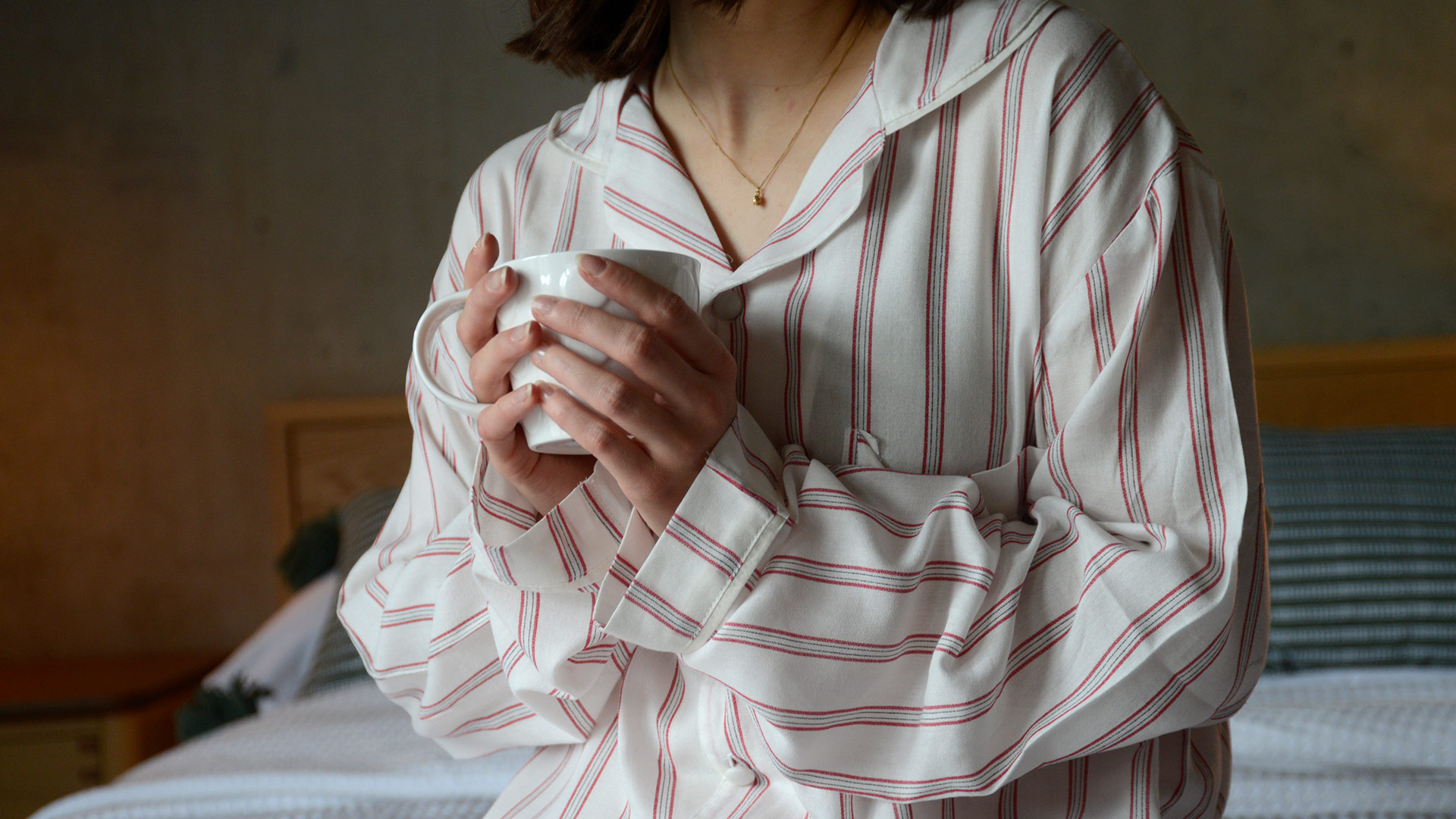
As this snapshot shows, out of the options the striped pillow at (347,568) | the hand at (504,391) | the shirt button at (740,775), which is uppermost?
the hand at (504,391)

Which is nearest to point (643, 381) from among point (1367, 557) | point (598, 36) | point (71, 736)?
point (598, 36)

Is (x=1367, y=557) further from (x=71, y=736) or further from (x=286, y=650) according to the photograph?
(x=71, y=736)

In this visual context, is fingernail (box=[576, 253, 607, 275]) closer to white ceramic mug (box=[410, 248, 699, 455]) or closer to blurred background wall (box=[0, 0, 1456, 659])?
white ceramic mug (box=[410, 248, 699, 455])

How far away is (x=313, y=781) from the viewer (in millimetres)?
1262

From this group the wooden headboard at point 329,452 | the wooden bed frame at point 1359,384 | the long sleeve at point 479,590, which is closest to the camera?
the long sleeve at point 479,590

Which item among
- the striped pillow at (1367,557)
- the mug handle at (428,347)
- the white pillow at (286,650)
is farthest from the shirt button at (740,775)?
the white pillow at (286,650)

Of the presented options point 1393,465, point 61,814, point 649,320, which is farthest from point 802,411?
point 1393,465

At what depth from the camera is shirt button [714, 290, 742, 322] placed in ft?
2.18

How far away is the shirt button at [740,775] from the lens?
0.61 metres

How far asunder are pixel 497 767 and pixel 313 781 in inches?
8.3

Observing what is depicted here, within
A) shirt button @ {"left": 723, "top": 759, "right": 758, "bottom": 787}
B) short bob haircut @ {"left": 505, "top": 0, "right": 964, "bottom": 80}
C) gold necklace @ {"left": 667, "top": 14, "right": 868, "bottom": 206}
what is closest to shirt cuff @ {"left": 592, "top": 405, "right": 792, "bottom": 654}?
shirt button @ {"left": 723, "top": 759, "right": 758, "bottom": 787}

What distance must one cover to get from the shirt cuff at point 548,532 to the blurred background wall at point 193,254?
181 centimetres

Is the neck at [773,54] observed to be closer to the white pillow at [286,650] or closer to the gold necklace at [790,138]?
the gold necklace at [790,138]

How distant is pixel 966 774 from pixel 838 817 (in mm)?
81
